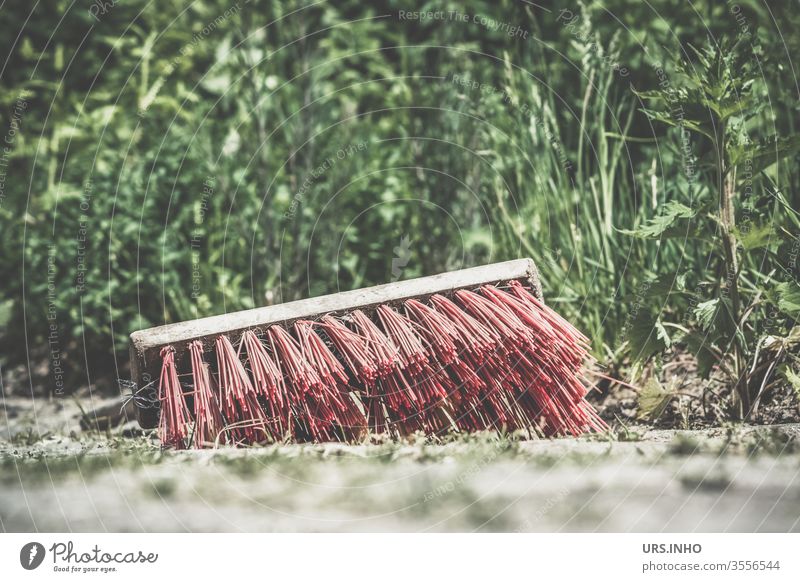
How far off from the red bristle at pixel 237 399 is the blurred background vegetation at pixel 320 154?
1.12 meters

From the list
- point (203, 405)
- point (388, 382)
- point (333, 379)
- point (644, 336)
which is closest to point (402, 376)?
point (388, 382)

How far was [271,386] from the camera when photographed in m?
2.19

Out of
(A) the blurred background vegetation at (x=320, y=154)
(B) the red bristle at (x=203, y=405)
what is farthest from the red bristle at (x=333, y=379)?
(A) the blurred background vegetation at (x=320, y=154)

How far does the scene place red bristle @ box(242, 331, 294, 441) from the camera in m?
2.17

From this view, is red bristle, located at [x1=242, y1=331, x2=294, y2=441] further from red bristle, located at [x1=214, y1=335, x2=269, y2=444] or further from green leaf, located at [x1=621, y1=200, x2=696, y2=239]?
green leaf, located at [x1=621, y1=200, x2=696, y2=239]

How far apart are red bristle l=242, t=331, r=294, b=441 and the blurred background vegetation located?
1.13 m

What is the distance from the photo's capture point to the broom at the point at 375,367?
2.19m

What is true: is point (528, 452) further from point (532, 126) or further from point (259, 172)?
point (259, 172)

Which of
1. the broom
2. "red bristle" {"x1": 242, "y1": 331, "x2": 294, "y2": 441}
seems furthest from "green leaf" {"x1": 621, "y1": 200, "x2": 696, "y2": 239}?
"red bristle" {"x1": 242, "y1": 331, "x2": 294, "y2": 441}

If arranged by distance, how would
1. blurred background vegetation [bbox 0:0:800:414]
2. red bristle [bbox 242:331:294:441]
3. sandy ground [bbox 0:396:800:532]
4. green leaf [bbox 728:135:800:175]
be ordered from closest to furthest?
sandy ground [bbox 0:396:800:532] → green leaf [bbox 728:135:800:175] → red bristle [bbox 242:331:294:441] → blurred background vegetation [bbox 0:0:800:414]

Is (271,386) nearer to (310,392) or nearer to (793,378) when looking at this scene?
(310,392)

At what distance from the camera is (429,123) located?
383 cm
